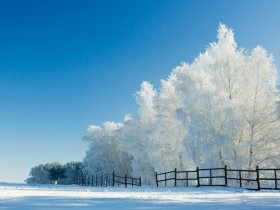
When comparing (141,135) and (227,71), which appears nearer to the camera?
(227,71)

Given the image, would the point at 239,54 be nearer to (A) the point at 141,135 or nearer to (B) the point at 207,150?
(B) the point at 207,150

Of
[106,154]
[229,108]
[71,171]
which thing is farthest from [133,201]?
[71,171]

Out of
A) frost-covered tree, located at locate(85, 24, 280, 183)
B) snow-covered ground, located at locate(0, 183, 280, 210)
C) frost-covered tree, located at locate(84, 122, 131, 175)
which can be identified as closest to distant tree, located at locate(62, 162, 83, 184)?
frost-covered tree, located at locate(84, 122, 131, 175)

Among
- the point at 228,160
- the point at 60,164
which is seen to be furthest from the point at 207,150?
the point at 60,164

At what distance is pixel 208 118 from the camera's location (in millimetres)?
32344

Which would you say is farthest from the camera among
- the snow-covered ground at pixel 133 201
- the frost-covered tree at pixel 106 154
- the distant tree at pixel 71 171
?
the distant tree at pixel 71 171

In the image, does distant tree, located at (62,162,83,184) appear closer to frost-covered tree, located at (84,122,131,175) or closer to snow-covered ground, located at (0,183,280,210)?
frost-covered tree, located at (84,122,131,175)

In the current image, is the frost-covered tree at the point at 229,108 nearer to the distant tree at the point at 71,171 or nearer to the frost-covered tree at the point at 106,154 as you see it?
the frost-covered tree at the point at 106,154

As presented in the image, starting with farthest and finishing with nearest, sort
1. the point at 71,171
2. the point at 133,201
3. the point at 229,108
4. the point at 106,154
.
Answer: the point at 71,171 < the point at 106,154 < the point at 229,108 < the point at 133,201

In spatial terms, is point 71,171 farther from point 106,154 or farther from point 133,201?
point 133,201

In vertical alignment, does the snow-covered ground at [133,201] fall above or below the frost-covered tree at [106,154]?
below

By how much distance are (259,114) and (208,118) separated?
4.31m

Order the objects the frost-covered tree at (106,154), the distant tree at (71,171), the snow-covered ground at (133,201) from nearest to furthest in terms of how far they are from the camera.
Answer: the snow-covered ground at (133,201) → the frost-covered tree at (106,154) → the distant tree at (71,171)

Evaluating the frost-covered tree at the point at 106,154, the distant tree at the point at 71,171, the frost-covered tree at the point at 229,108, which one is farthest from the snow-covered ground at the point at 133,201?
the distant tree at the point at 71,171
